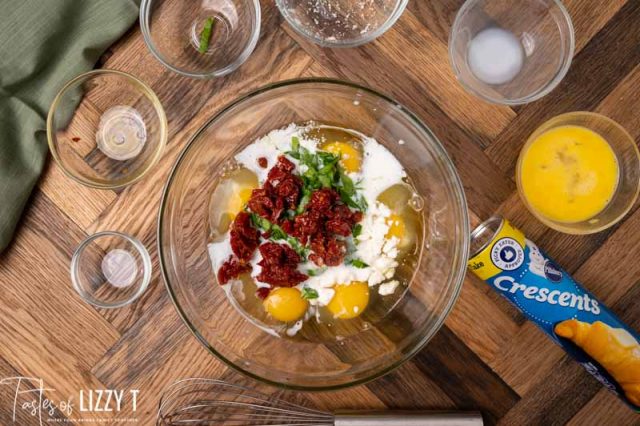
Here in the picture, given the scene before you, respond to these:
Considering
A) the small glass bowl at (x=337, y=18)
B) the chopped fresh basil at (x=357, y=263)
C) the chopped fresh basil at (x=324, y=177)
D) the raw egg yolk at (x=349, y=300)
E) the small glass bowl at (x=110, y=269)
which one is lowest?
the raw egg yolk at (x=349, y=300)

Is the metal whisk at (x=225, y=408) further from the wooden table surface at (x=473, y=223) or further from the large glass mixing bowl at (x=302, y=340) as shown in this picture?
the large glass mixing bowl at (x=302, y=340)

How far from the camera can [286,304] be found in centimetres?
168

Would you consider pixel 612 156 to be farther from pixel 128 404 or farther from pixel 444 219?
pixel 128 404

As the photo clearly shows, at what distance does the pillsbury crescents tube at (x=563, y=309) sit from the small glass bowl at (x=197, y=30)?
0.95 metres

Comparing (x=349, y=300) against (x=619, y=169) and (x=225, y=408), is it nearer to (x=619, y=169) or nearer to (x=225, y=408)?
(x=225, y=408)

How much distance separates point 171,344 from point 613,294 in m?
1.35

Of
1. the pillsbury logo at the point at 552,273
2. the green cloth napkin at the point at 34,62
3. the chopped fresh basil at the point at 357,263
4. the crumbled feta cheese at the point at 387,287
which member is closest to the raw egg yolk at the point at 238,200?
the chopped fresh basil at the point at 357,263

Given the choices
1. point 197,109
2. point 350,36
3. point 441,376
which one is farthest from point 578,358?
point 197,109

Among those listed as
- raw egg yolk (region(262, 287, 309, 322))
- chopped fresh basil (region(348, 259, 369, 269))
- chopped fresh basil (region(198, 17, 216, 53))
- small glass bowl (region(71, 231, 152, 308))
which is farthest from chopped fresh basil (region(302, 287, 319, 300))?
chopped fresh basil (region(198, 17, 216, 53))

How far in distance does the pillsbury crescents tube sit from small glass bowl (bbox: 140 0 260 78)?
0.95 meters

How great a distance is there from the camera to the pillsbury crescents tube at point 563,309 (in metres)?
1.64

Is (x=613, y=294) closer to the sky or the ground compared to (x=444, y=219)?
closer to the ground

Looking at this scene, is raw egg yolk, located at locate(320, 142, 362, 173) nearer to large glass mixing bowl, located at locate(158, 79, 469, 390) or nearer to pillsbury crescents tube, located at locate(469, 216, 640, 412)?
large glass mixing bowl, located at locate(158, 79, 469, 390)

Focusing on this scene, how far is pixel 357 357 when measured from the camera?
1.73 meters
